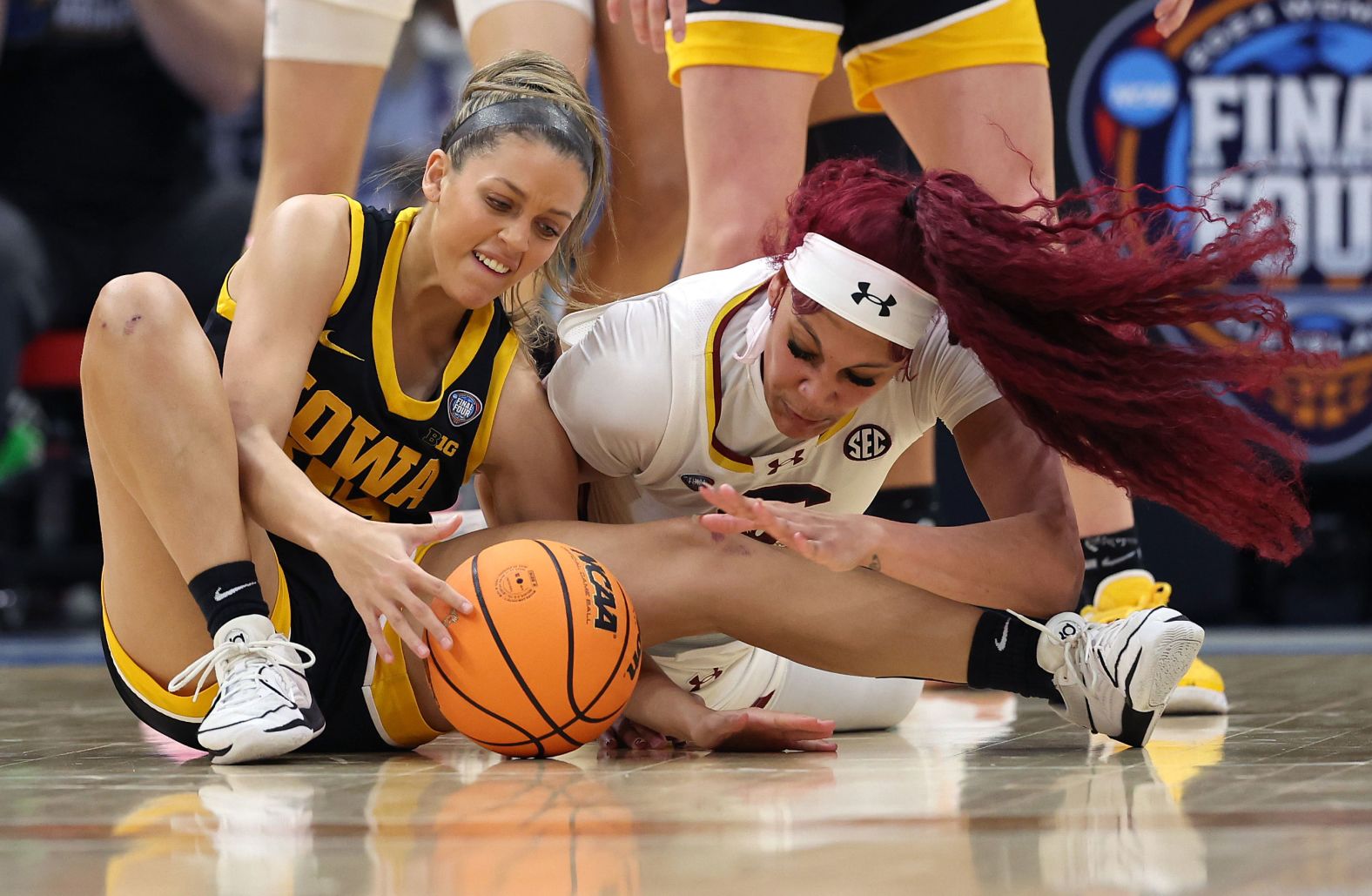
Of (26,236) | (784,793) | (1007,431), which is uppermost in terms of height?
(26,236)

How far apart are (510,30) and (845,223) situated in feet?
4.31

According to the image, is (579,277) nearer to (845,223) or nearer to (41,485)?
(845,223)

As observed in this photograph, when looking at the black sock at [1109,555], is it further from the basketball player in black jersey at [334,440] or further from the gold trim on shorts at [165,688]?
the gold trim on shorts at [165,688]

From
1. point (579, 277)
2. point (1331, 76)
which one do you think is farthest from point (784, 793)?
point (1331, 76)

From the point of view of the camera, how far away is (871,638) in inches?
102

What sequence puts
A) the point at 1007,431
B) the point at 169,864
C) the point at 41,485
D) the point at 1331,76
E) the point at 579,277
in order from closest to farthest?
1. the point at 169,864
2. the point at 1007,431
3. the point at 579,277
4. the point at 1331,76
5. the point at 41,485

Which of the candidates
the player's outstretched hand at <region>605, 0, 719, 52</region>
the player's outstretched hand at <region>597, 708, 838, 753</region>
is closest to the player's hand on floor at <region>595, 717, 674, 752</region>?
the player's outstretched hand at <region>597, 708, 838, 753</region>

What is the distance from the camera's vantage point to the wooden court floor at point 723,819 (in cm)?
158

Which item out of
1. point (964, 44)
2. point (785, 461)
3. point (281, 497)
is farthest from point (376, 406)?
point (964, 44)

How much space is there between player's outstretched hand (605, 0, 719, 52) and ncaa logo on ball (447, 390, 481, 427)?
0.76 meters

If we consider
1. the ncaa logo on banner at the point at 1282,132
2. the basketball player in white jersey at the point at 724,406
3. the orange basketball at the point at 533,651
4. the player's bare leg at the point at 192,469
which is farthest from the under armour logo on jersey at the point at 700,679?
the ncaa logo on banner at the point at 1282,132

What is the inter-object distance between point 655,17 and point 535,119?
49 centimetres

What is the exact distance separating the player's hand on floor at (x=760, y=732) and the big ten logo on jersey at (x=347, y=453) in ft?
2.00

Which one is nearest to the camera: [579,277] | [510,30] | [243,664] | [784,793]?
[784,793]
